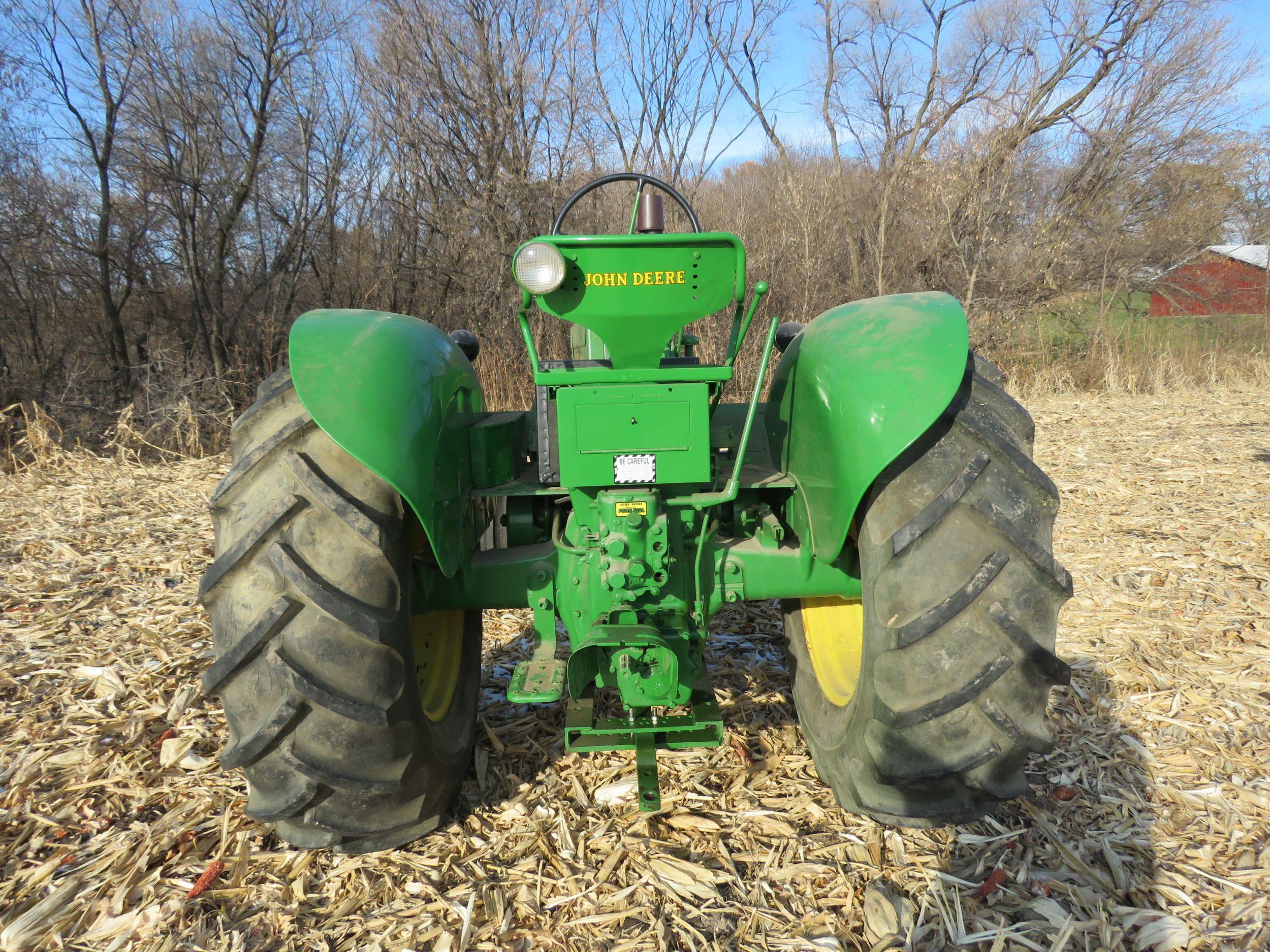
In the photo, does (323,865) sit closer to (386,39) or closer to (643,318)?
(643,318)

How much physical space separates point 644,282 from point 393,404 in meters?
0.67

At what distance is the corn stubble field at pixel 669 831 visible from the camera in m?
1.88

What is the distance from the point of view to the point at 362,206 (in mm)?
11305

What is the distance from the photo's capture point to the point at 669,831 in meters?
2.22

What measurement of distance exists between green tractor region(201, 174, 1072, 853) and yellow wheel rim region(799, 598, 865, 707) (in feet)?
0.40

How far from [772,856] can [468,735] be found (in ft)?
3.26

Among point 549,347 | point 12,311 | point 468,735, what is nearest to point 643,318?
point 468,735

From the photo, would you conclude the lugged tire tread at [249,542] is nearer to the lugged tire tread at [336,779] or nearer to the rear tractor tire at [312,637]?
the rear tractor tire at [312,637]

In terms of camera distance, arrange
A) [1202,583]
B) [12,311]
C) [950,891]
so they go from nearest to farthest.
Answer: [950,891] < [1202,583] < [12,311]

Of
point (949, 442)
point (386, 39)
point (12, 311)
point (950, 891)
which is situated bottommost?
point (950, 891)

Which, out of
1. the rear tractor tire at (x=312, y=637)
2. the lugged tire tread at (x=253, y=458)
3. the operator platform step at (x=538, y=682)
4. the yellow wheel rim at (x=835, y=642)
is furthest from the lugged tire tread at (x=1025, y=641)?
the lugged tire tread at (x=253, y=458)

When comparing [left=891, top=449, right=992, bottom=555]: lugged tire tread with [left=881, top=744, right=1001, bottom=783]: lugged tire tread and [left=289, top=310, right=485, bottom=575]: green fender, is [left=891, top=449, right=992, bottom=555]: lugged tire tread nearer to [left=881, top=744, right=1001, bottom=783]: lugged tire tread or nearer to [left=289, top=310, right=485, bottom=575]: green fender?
[left=881, top=744, right=1001, bottom=783]: lugged tire tread

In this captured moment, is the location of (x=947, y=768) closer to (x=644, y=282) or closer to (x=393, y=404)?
(x=644, y=282)

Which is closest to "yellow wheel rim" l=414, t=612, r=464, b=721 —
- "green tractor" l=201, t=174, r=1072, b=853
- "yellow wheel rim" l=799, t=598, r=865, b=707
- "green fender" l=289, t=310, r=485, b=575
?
"green tractor" l=201, t=174, r=1072, b=853
